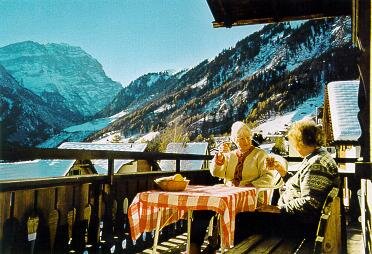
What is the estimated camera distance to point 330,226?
2.46m

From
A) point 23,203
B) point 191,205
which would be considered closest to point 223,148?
point 191,205

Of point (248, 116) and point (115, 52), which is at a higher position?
point (115, 52)

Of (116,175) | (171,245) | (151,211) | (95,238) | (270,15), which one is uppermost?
(270,15)

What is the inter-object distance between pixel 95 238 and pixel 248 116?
157060 mm

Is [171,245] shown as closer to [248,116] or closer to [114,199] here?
[114,199]

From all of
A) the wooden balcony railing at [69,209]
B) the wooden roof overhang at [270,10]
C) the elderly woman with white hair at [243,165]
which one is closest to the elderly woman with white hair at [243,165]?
the elderly woman with white hair at [243,165]

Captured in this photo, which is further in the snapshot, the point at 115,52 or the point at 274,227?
the point at 115,52

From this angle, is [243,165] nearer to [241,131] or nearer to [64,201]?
[241,131]

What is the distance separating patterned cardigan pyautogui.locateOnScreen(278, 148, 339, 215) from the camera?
2799mm

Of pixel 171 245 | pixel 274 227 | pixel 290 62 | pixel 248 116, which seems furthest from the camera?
pixel 290 62

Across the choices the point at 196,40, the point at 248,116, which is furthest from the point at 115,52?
the point at 248,116

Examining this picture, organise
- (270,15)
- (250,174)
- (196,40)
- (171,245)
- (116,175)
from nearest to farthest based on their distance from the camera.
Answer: (116,175)
(270,15)
(250,174)
(171,245)
(196,40)

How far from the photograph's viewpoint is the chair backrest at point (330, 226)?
2.35m

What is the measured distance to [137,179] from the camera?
14.3 feet
